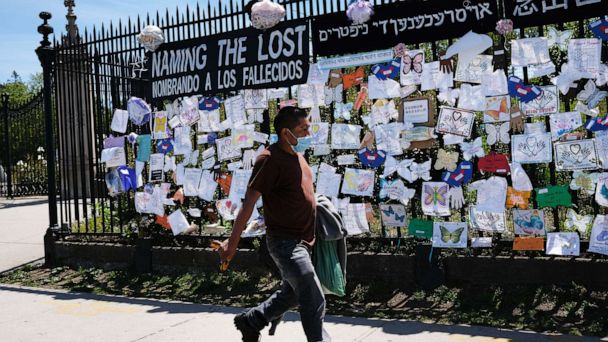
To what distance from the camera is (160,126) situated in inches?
331

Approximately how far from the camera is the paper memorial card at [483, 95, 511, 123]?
20.2 feet

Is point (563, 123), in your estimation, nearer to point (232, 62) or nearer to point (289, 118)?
point (289, 118)

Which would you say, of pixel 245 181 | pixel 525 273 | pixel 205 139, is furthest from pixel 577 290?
pixel 205 139

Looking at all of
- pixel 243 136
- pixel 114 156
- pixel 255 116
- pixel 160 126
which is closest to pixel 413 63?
pixel 255 116

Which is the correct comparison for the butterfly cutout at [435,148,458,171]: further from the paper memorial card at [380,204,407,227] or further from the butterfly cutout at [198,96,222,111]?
the butterfly cutout at [198,96,222,111]

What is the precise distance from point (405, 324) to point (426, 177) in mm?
1662

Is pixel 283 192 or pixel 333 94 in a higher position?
pixel 333 94

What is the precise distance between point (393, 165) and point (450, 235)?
939 millimetres

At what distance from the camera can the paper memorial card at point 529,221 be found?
6039 millimetres

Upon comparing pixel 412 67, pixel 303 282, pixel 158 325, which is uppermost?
pixel 412 67

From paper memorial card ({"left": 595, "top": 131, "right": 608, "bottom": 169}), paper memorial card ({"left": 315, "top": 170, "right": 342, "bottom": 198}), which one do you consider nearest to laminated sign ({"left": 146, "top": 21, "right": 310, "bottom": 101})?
paper memorial card ({"left": 315, "top": 170, "right": 342, "bottom": 198})

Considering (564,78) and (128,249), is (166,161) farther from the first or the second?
(564,78)

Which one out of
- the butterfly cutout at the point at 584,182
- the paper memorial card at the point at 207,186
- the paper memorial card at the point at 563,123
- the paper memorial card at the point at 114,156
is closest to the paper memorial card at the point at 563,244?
the butterfly cutout at the point at 584,182

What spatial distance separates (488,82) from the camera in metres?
6.25
